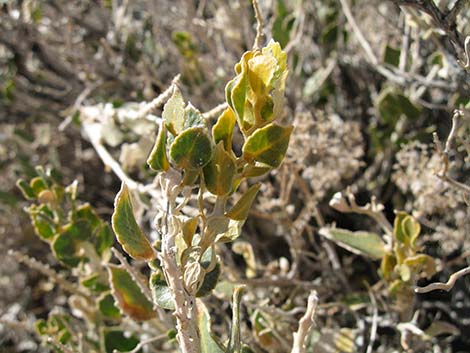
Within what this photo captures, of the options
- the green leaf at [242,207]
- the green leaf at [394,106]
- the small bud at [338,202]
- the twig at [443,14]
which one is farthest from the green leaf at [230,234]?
the green leaf at [394,106]

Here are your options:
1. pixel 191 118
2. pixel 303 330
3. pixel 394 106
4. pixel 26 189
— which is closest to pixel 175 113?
pixel 191 118

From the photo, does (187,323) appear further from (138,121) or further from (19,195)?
(19,195)

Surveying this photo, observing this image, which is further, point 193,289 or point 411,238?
point 411,238

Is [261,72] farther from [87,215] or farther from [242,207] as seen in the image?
[87,215]

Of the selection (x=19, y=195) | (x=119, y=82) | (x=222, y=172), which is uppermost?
(x=119, y=82)

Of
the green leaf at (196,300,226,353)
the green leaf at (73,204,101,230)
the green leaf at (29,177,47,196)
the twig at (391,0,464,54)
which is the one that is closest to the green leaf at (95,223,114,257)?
the green leaf at (73,204,101,230)

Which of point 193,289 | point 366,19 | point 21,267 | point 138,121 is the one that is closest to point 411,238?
point 193,289

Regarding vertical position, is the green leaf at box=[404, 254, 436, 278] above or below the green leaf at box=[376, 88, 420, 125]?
below

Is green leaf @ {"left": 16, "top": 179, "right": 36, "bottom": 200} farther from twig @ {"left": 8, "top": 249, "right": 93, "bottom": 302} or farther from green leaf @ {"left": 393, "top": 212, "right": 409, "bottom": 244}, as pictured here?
green leaf @ {"left": 393, "top": 212, "right": 409, "bottom": 244}
